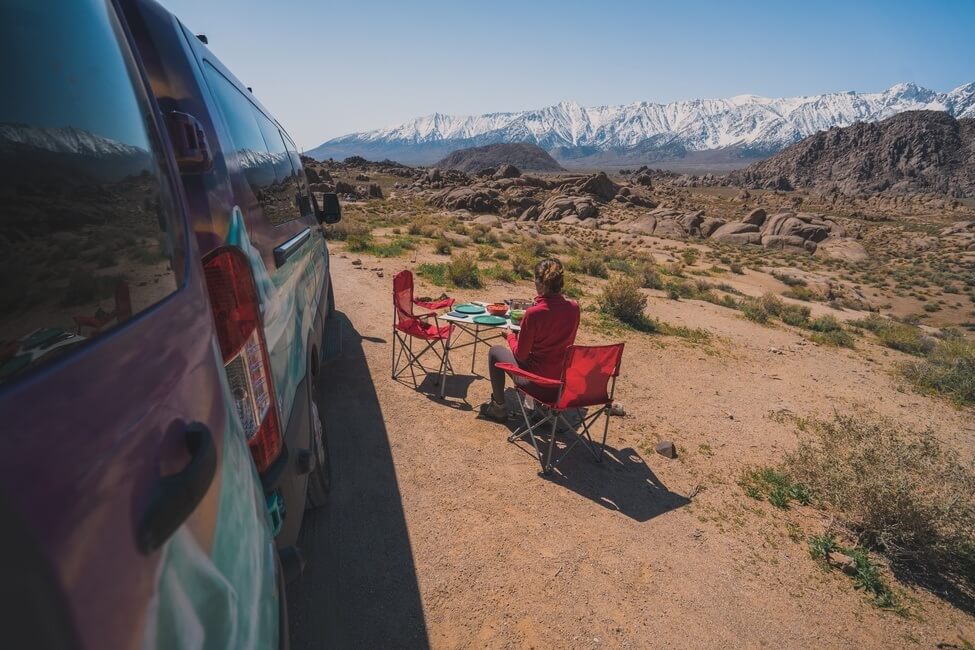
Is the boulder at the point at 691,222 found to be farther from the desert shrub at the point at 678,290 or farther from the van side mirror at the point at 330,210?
the van side mirror at the point at 330,210

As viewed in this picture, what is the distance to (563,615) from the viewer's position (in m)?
2.77

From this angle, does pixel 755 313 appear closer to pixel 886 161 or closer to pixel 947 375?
pixel 947 375

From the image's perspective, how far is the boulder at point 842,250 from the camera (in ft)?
99.2

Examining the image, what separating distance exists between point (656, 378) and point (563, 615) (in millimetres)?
4299

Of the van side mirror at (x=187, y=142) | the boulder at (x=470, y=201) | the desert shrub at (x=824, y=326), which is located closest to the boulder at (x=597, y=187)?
the boulder at (x=470, y=201)

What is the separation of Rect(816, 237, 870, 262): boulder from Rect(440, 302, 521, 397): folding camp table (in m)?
32.0

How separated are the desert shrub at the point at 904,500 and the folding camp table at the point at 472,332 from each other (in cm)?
300

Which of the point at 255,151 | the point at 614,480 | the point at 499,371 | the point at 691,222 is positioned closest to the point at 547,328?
the point at 499,371

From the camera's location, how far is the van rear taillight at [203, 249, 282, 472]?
1494mm

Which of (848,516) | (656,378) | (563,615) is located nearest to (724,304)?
(656,378)

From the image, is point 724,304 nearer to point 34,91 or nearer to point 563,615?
point 563,615

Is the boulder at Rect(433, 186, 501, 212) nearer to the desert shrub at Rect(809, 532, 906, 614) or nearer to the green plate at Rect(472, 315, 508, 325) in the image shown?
the green plate at Rect(472, 315, 508, 325)

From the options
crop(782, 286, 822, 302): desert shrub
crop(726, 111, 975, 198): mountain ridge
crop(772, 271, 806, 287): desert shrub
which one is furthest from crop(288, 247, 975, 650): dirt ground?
crop(726, 111, 975, 198): mountain ridge

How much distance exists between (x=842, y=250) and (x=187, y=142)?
3891cm
